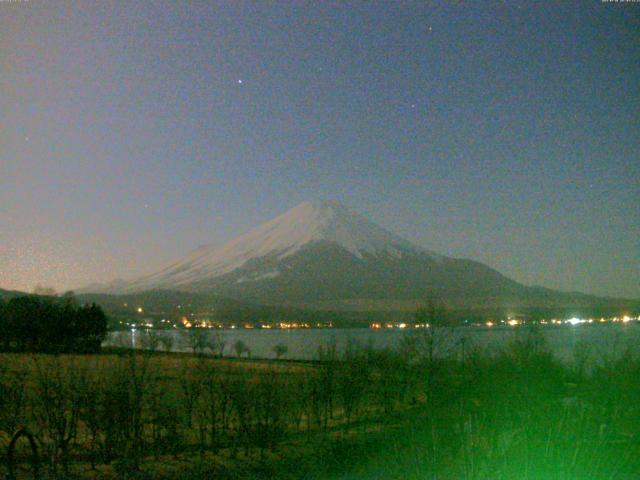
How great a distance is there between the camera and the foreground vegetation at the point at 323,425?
6656 mm

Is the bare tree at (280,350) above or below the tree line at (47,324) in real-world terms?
below

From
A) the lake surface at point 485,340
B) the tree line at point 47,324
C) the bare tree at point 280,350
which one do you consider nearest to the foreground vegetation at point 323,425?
the lake surface at point 485,340

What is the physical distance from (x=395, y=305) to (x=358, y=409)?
109m

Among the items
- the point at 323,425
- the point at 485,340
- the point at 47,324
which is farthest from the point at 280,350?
the point at 323,425

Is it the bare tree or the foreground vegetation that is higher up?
the foreground vegetation

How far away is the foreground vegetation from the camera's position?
6.66 metres

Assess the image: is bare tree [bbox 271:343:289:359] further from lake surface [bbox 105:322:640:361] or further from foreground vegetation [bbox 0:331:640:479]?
foreground vegetation [bbox 0:331:640:479]

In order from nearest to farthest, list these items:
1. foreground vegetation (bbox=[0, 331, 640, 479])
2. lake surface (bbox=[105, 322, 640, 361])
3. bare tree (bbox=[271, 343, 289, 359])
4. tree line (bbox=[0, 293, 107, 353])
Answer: foreground vegetation (bbox=[0, 331, 640, 479]) < lake surface (bbox=[105, 322, 640, 361]) < tree line (bbox=[0, 293, 107, 353]) < bare tree (bbox=[271, 343, 289, 359])

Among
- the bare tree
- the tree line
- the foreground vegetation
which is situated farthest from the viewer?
the bare tree

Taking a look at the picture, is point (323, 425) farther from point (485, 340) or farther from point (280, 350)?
point (280, 350)

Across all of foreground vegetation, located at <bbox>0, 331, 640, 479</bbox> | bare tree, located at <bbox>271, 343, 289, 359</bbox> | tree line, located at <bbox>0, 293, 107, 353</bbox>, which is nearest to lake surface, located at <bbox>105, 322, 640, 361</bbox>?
bare tree, located at <bbox>271, 343, 289, 359</bbox>

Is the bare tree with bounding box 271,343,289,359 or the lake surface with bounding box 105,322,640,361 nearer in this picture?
the lake surface with bounding box 105,322,640,361

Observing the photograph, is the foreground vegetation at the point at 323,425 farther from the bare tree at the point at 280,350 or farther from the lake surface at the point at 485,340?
the bare tree at the point at 280,350

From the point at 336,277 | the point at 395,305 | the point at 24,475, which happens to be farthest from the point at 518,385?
the point at 336,277
